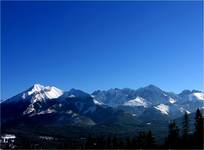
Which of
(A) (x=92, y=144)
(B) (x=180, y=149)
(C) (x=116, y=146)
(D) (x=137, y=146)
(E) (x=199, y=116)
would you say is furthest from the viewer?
(A) (x=92, y=144)

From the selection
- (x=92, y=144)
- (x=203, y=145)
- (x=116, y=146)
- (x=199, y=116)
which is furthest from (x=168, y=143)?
(x=92, y=144)

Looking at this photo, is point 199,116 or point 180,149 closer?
point 180,149

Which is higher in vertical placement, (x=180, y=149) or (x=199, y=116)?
(x=199, y=116)

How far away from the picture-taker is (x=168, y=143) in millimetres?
114188

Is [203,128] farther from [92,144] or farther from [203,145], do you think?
[92,144]

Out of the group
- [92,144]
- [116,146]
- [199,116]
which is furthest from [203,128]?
[92,144]

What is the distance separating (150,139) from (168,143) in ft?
27.3

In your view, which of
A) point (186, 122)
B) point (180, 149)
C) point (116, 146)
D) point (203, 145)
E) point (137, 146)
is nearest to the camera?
point (203, 145)

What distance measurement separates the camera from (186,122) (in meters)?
117

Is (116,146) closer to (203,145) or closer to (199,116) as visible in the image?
(199,116)

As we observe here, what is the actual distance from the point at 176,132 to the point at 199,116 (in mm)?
9919

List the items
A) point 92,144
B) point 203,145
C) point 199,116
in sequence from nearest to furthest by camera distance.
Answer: point 203,145, point 199,116, point 92,144

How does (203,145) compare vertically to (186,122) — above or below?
below

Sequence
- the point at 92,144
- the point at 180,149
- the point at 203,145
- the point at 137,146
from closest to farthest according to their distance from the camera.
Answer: the point at 203,145
the point at 180,149
the point at 137,146
the point at 92,144
